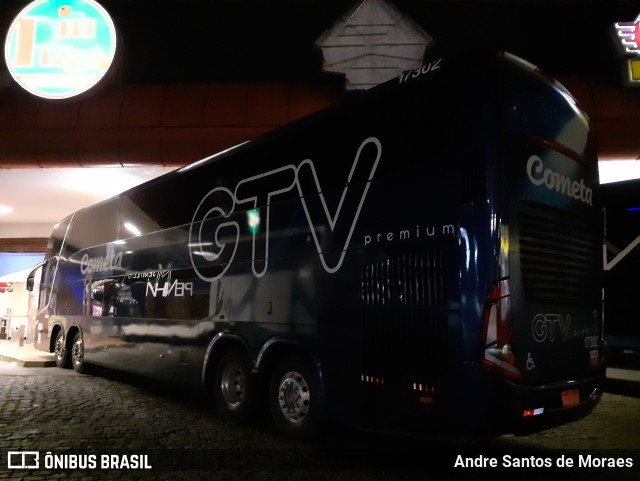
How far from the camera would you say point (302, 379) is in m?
5.71

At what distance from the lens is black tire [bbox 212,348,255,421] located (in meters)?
6.34

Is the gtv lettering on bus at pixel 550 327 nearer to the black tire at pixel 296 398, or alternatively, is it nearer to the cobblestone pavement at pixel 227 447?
the cobblestone pavement at pixel 227 447

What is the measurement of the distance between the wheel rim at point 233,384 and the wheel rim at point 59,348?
23.3 feet

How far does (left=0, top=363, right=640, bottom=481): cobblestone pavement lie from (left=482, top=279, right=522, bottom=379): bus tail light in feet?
2.35

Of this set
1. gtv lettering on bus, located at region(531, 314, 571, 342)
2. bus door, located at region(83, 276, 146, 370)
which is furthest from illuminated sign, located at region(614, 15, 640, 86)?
bus door, located at region(83, 276, 146, 370)

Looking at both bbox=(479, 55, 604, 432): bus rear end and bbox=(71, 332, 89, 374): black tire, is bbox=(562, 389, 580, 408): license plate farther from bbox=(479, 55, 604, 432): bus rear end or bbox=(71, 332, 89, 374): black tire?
bbox=(71, 332, 89, 374): black tire

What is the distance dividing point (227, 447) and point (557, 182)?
444 centimetres

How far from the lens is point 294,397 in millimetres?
5797

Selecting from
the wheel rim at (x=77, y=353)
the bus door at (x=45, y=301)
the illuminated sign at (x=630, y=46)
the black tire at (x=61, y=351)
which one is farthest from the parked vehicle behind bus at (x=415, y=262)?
the bus door at (x=45, y=301)

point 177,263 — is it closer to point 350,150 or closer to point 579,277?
point 350,150

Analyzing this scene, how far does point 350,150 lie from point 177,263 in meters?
3.77

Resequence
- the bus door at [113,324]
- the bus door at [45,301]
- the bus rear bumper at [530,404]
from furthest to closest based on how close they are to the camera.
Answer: the bus door at [45,301] → the bus door at [113,324] → the bus rear bumper at [530,404]

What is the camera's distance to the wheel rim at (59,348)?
1198 centimetres

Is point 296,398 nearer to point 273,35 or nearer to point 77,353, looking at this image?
point 77,353
